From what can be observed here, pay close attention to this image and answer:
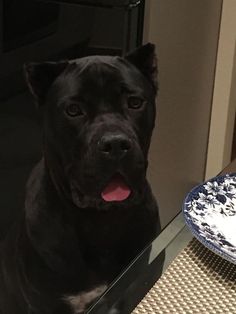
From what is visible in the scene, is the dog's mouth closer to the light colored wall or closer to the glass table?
the glass table

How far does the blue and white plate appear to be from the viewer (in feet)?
2.64

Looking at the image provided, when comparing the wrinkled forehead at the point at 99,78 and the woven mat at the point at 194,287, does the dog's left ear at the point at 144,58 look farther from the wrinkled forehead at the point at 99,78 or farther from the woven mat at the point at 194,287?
the woven mat at the point at 194,287

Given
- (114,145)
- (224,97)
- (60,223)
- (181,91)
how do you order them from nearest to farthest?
(114,145) → (60,223) → (181,91) → (224,97)

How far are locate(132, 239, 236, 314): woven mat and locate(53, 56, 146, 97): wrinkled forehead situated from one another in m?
0.28

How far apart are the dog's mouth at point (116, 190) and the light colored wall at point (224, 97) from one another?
1116mm

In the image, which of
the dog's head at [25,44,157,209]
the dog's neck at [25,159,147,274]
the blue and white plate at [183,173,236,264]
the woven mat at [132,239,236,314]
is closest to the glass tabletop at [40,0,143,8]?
the dog's head at [25,44,157,209]

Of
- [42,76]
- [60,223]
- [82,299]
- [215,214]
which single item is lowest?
[82,299]

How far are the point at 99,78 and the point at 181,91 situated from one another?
0.71 meters

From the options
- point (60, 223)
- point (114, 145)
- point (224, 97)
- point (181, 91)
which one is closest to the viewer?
point (114, 145)

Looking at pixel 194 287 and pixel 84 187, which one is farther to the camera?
pixel 84 187

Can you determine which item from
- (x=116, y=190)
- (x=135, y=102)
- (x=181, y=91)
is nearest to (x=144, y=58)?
(x=135, y=102)

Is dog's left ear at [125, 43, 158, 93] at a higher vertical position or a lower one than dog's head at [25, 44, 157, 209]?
higher

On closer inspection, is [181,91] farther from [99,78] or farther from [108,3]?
[99,78]

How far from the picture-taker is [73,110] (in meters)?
0.96
